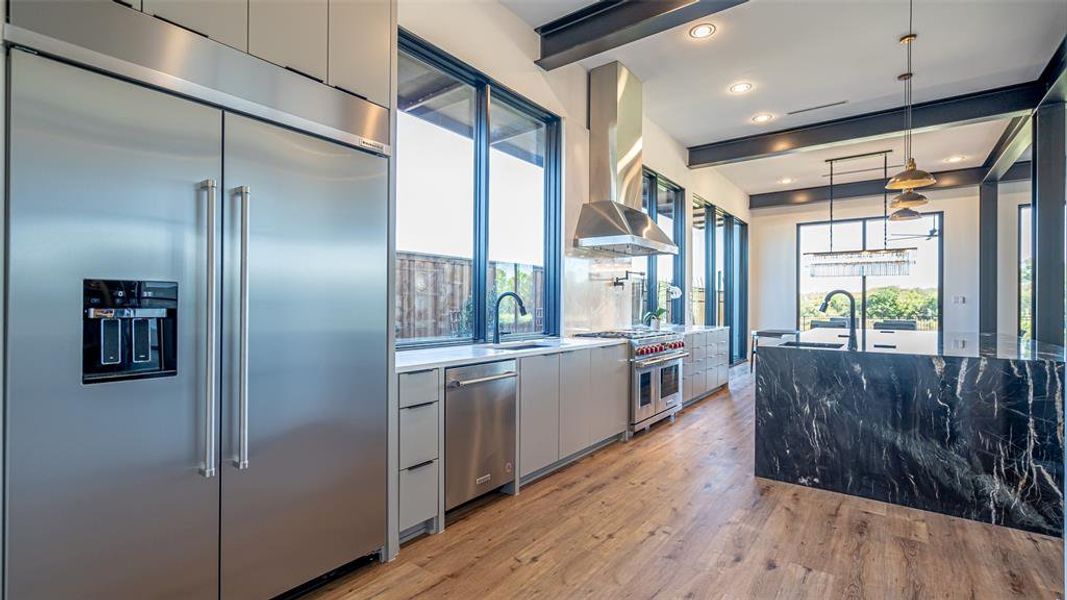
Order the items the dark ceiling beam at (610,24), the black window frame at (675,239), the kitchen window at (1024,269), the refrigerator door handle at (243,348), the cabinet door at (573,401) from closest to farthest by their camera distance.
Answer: the refrigerator door handle at (243,348) → the dark ceiling beam at (610,24) → the cabinet door at (573,401) → the black window frame at (675,239) → the kitchen window at (1024,269)

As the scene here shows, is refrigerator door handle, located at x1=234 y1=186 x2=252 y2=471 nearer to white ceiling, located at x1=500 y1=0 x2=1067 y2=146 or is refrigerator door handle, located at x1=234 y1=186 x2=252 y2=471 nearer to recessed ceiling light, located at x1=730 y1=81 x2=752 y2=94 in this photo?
white ceiling, located at x1=500 y1=0 x2=1067 y2=146

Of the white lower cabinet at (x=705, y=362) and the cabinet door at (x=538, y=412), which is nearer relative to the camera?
the cabinet door at (x=538, y=412)

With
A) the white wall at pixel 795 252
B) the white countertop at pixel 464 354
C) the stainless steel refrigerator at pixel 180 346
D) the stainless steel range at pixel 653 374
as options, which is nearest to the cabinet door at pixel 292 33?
the stainless steel refrigerator at pixel 180 346

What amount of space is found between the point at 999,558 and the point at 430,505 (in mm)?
2617

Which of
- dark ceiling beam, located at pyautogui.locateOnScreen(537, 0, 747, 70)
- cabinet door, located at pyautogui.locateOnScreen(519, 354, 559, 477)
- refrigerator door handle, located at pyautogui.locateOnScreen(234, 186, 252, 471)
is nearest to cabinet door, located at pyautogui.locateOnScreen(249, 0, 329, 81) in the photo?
refrigerator door handle, located at pyautogui.locateOnScreen(234, 186, 252, 471)

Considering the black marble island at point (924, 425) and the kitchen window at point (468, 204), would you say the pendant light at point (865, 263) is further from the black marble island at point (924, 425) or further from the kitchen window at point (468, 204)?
the kitchen window at point (468, 204)

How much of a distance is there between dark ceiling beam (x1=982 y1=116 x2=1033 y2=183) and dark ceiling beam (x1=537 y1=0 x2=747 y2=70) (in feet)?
14.1

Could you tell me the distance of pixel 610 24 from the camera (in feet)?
11.2

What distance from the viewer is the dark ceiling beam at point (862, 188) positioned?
7.17 meters

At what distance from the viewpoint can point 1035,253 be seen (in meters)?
4.50

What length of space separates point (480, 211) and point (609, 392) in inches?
66.5

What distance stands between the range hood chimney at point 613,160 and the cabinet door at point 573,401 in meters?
1.15

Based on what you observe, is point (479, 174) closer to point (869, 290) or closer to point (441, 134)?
point (441, 134)

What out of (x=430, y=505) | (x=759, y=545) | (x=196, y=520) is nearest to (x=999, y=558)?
(x=759, y=545)
